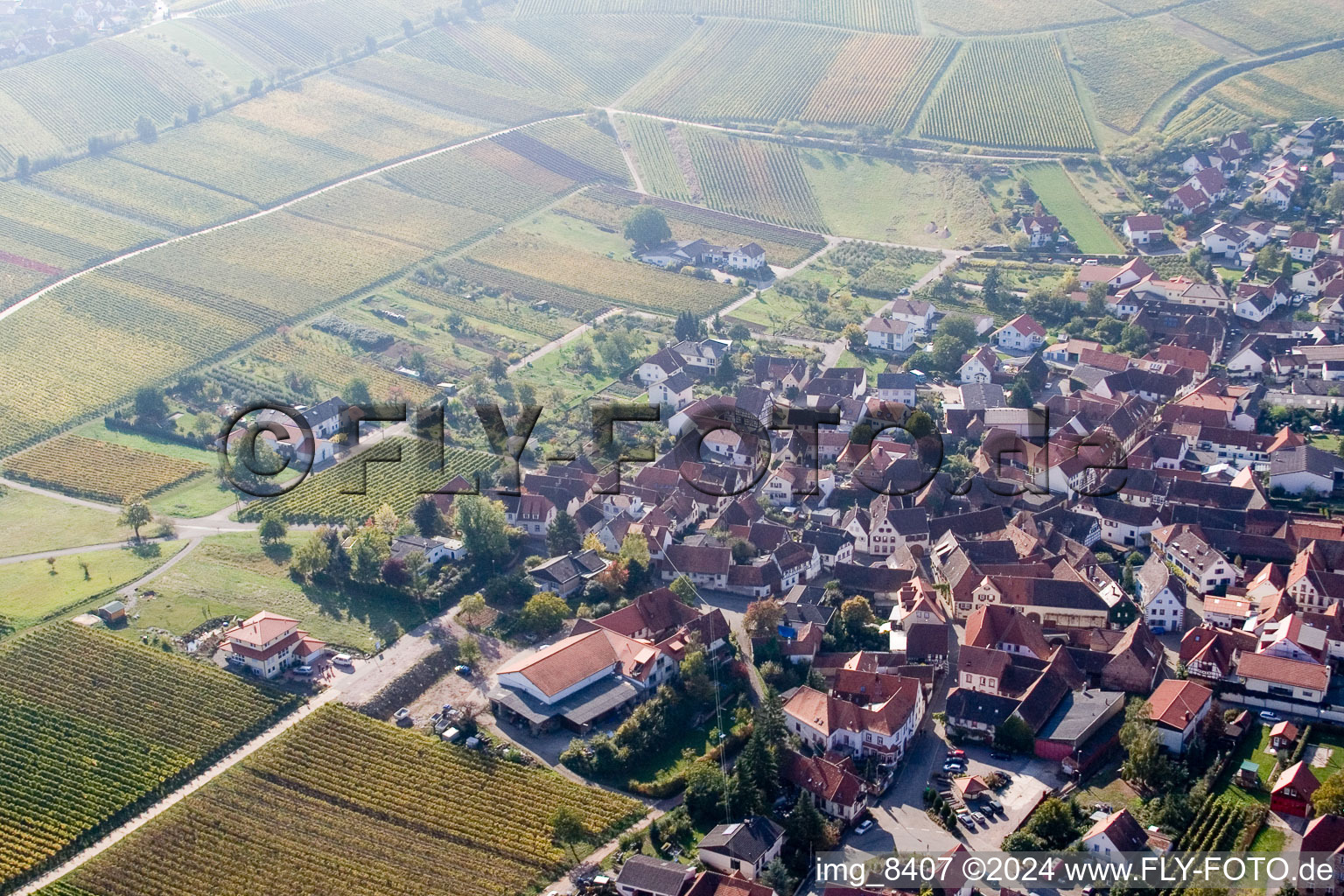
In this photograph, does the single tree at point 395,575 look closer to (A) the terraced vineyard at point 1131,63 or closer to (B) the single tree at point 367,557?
(B) the single tree at point 367,557

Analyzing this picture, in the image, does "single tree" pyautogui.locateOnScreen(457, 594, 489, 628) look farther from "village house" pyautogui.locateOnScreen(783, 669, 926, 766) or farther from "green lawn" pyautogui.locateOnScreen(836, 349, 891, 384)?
"green lawn" pyautogui.locateOnScreen(836, 349, 891, 384)

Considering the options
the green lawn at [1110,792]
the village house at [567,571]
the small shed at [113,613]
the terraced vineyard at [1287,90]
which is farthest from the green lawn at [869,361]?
the terraced vineyard at [1287,90]

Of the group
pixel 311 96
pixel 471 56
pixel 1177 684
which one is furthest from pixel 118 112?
pixel 1177 684

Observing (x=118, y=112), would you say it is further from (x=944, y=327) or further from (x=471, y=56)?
(x=944, y=327)

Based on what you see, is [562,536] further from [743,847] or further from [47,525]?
[47,525]

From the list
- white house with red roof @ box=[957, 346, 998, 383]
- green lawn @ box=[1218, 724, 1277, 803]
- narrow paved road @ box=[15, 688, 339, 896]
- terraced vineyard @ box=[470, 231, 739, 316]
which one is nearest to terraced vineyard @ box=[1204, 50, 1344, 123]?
white house with red roof @ box=[957, 346, 998, 383]

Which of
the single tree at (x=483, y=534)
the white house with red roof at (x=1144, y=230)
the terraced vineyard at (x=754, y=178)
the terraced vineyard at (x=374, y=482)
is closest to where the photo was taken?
the single tree at (x=483, y=534)

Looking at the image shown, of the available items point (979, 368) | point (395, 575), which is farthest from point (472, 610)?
point (979, 368)
